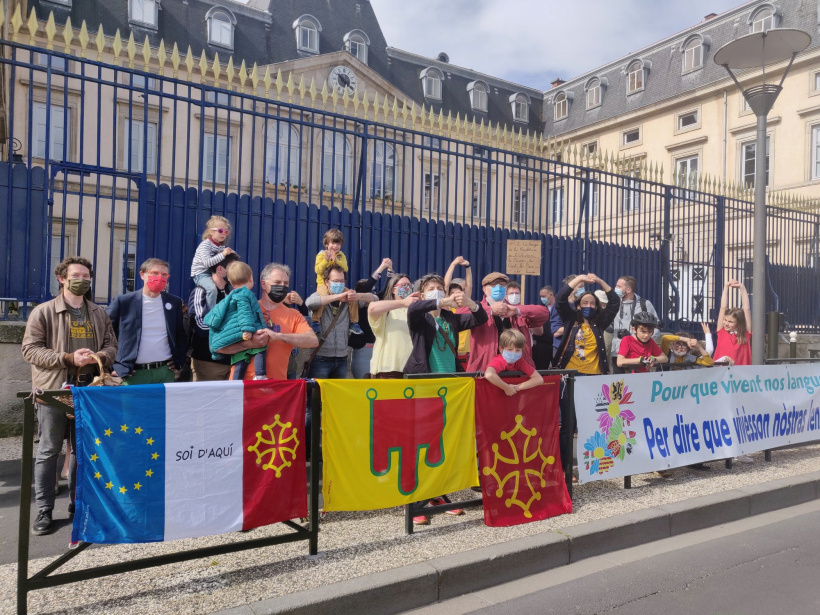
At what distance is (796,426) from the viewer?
711cm

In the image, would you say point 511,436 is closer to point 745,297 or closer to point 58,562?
point 58,562

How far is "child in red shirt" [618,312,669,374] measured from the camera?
6371mm

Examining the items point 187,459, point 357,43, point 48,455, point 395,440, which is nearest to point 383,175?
point 395,440

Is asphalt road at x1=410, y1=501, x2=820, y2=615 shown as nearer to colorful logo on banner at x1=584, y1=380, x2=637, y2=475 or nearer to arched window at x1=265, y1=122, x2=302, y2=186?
colorful logo on banner at x1=584, y1=380, x2=637, y2=475

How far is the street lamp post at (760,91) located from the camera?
760 centimetres

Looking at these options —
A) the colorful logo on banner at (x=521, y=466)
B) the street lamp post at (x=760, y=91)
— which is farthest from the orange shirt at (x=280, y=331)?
the street lamp post at (x=760, y=91)

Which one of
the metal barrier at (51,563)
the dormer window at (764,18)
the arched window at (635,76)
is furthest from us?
the arched window at (635,76)

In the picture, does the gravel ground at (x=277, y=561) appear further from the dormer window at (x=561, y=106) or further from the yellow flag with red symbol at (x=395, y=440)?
the dormer window at (x=561, y=106)

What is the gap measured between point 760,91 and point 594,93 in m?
27.0

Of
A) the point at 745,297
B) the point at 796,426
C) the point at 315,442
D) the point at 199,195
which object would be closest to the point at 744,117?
the point at 745,297

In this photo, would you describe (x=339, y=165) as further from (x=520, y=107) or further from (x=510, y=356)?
(x=520, y=107)

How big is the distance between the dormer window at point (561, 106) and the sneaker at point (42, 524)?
3441 cm

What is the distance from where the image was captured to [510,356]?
4.91 meters

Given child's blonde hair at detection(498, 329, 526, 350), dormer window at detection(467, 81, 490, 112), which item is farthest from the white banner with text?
dormer window at detection(467, 81, 490, 112)
